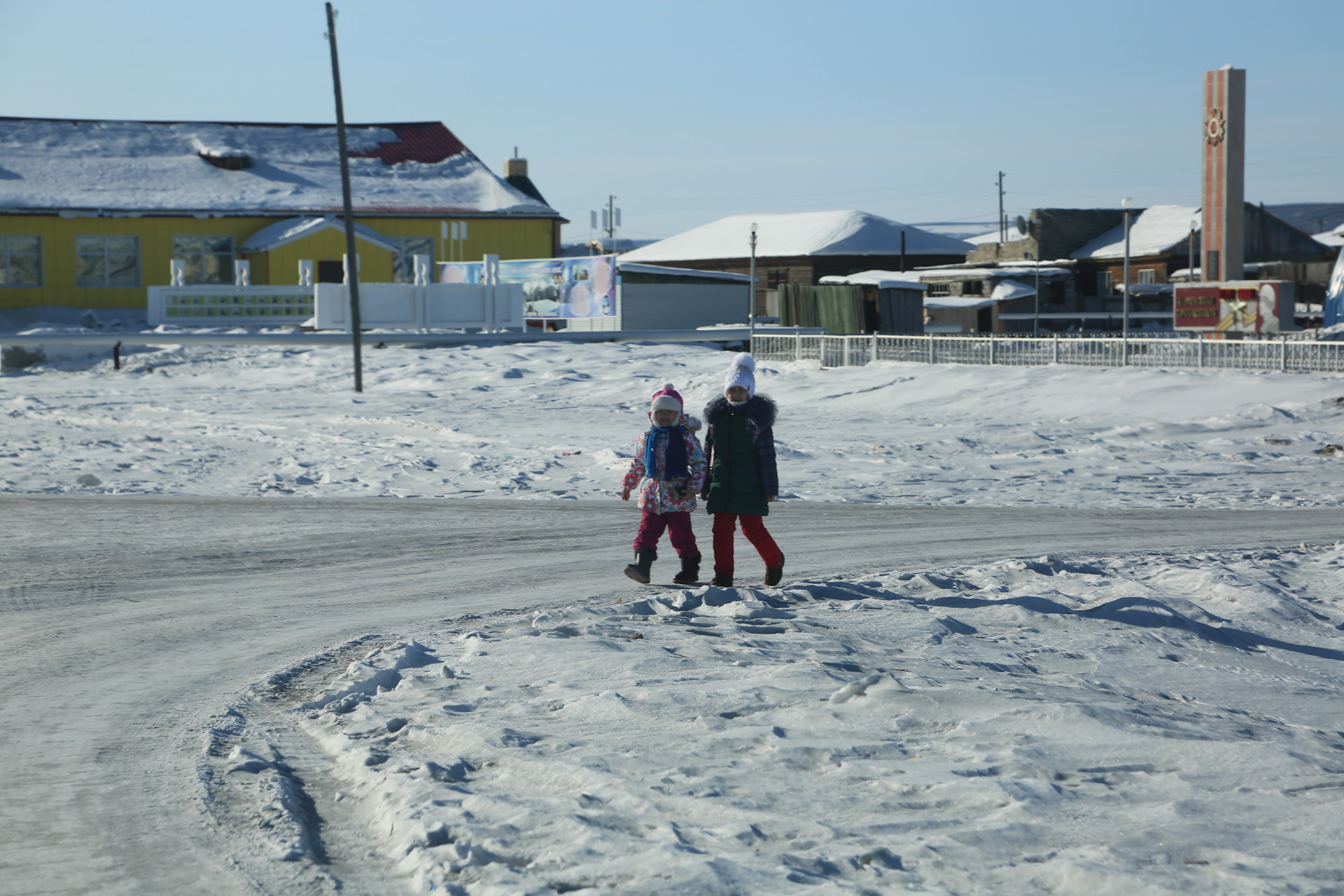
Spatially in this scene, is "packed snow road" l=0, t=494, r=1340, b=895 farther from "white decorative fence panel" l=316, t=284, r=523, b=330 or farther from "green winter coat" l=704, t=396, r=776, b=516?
"white decorative fence panel" l=316, t=284, r=523, b=330

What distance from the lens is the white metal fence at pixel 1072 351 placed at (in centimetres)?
2208

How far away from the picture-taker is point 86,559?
378 inches

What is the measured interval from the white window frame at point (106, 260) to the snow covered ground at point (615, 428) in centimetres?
1452

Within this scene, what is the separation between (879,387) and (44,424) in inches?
558

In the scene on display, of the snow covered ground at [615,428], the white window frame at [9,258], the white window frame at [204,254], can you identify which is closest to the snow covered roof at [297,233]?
the white window frame at [204,254]

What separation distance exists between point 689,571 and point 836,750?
3.76 metres

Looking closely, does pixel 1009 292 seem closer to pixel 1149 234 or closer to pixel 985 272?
pixel 985 272

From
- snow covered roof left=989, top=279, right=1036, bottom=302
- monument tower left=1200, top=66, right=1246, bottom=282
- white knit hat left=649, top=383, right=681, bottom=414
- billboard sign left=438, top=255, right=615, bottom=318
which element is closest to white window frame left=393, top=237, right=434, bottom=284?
billboard sign left=438, top=255, right=615, bottom=318

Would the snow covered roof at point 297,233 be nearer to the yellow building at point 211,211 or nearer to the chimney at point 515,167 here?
the yellow building at point 211,211

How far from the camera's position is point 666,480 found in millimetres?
8430

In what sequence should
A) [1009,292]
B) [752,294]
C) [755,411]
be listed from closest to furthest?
[755,411]
[752,294]
[1009,292]

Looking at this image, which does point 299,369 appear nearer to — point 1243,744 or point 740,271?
point 1243,744

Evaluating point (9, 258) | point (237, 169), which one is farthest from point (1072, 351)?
point (9, 258)

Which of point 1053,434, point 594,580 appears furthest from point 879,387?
Answer: point 594,580
